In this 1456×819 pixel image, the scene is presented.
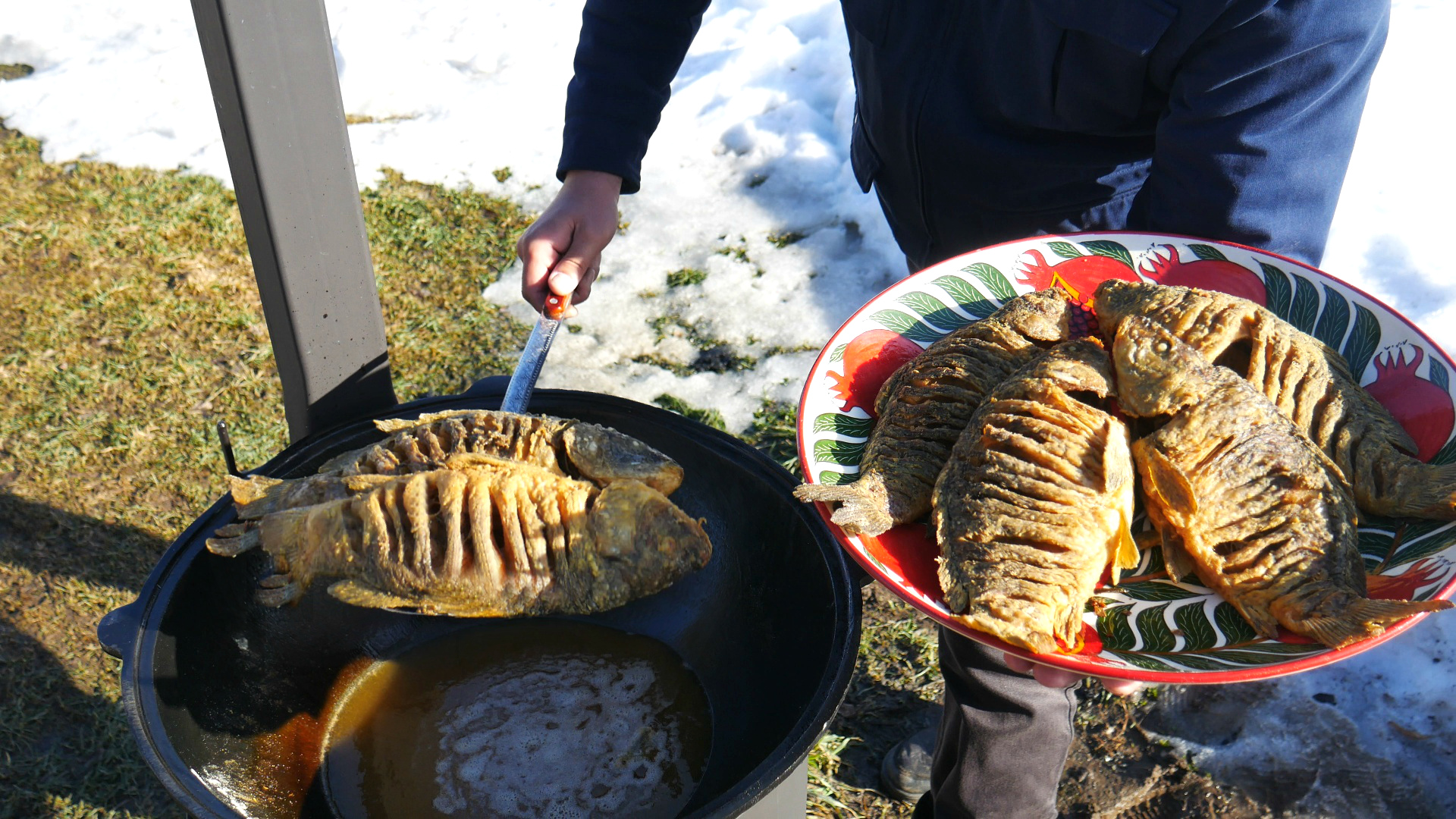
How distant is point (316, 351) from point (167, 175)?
14.4ft

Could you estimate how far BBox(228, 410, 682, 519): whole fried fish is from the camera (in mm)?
2121

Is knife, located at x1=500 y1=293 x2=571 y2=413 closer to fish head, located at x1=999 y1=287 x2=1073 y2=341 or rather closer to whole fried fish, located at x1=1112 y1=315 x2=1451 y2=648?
fish head, located at x1=999 y1=287 x2=1073 y2=341

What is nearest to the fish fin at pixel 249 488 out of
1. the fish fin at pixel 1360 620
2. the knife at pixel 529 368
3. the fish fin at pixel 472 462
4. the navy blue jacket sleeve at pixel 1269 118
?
the fish fin at pixel 472 462

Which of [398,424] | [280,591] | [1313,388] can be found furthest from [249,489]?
[1313,388]

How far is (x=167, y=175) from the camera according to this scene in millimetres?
5914

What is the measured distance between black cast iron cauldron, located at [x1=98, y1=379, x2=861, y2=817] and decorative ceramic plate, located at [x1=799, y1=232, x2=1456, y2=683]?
26 centimetres

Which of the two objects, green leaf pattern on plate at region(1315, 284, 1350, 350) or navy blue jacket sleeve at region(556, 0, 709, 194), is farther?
navy blue jacket sleeve at region(556, 0, 709, 194)

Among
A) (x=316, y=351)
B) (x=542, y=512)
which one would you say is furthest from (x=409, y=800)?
(x=316, y=351)

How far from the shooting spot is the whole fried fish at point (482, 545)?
1.96 meters

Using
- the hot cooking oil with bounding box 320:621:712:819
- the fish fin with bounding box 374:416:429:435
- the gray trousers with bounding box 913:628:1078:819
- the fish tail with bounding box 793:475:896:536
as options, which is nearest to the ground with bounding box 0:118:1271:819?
the gray trousers with bounding box 913:628:1078:819

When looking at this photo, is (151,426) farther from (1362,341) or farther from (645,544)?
(1362,341)

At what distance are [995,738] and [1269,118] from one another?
1680mm

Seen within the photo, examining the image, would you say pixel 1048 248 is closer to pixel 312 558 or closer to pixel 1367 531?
pixel 1367 531

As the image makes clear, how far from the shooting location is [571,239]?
2.67 m
